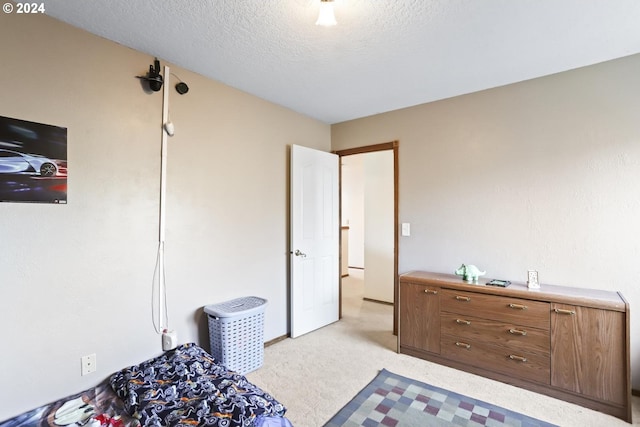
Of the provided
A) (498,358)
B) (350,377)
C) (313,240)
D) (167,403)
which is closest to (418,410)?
(350,377)

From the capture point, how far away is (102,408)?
1.73m

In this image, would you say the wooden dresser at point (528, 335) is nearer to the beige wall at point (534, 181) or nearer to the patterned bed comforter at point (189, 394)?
the beige wall at point (534, 181)

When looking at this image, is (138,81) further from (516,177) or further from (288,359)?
(516,177)

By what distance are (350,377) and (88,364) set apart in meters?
1.84

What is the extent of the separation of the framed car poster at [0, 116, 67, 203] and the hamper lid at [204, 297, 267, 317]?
1.27 m

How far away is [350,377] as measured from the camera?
2.47 metres

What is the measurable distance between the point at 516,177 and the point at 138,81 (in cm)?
317

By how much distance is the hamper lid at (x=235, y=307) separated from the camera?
241 centimetres

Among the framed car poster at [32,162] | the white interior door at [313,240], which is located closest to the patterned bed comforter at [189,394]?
the framed car poster at [32,162]

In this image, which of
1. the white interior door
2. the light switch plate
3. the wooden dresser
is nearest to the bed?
the white interior door

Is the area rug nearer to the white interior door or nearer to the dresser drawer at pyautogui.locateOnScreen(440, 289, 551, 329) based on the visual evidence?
the dresser drawer at pyautogui.locateOnScreen(440, 289, 551, 329)

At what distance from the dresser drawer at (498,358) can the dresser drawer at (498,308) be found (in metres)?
0.23

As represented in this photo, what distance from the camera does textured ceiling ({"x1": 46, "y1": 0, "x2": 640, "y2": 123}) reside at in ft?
5.69

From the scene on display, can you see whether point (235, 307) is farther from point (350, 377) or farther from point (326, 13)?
point (326, 13)
